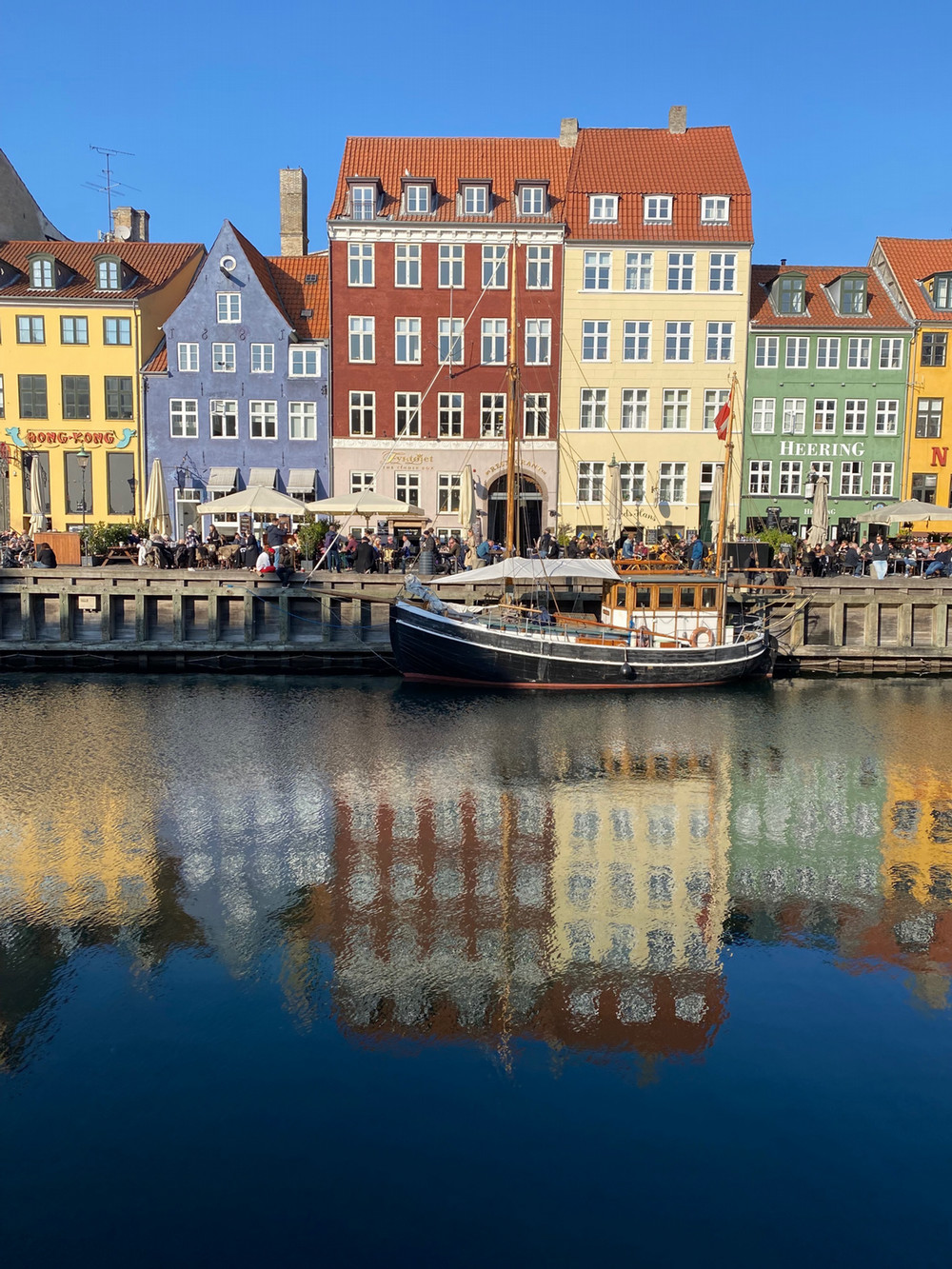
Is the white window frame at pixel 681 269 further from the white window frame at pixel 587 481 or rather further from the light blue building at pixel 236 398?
the light blue building at pixel 236 398

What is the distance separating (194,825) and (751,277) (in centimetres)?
3887

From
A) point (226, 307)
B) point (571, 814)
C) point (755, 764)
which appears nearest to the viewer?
point (571, 814)

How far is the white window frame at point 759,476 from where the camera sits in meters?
46.1

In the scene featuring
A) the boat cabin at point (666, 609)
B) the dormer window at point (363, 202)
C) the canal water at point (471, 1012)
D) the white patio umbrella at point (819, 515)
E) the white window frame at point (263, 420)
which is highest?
the dormer window at point (363, 202)

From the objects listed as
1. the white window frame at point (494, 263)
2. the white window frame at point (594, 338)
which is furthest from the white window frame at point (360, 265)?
the white window frame at point (594, 338)

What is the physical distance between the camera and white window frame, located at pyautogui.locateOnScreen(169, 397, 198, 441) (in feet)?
149

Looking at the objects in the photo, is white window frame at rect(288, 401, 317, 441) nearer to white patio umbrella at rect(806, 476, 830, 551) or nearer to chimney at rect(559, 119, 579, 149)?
chimney at rect(559, 119, 579, 149)

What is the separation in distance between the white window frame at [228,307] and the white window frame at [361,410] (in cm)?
590

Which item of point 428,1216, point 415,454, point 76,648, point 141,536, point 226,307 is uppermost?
point 226,307

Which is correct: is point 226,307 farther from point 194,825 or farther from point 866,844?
point 866,844

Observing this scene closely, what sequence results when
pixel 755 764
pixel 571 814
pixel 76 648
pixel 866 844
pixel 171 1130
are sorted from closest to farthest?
pixel 171 1130 → pixel 866 844 → pixel 571 814 → pixel 755 764 → pixel 76 648

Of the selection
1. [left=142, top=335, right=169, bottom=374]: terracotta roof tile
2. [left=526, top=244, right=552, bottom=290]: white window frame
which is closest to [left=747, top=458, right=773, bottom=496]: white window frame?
[left=526, top=244, right=552, bottom=290]: white window frame

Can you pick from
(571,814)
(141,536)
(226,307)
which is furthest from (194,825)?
(226,307)

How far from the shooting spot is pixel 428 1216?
9.10 m
